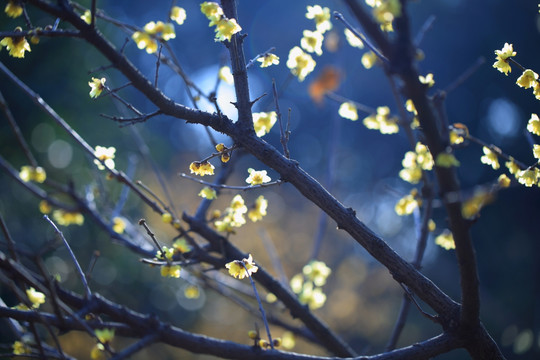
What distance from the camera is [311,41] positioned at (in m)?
1.95

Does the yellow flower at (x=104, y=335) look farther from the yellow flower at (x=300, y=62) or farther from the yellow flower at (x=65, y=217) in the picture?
the yellow flower at (x=300, y=62)

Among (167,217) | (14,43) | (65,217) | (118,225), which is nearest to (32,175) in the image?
(65,217)

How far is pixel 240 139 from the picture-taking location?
140 centimetres

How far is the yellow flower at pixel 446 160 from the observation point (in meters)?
1.01

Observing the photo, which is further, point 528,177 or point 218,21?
point 528,177

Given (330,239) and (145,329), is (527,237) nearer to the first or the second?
(330,239)

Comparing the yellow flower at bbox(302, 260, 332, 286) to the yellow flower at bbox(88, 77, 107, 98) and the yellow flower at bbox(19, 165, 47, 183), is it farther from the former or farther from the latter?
the yellow flower at bbox(88, 77, 107, 98)

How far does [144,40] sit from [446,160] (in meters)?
0.97

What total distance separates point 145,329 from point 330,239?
10.2m

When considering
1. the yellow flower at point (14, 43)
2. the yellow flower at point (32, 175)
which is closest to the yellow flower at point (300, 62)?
the yellow flower at point (14, 43)

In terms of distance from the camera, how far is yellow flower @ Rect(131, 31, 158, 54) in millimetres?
1295

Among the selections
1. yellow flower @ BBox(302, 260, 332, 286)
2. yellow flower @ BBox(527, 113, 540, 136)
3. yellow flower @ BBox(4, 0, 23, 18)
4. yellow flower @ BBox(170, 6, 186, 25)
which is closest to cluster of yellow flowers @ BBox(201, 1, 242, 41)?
yellow flower @ BBox(170, 6, 186, 25)

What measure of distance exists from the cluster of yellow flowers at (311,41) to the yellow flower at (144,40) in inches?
31.0

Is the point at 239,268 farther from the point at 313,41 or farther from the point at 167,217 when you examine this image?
the point at 313,41
